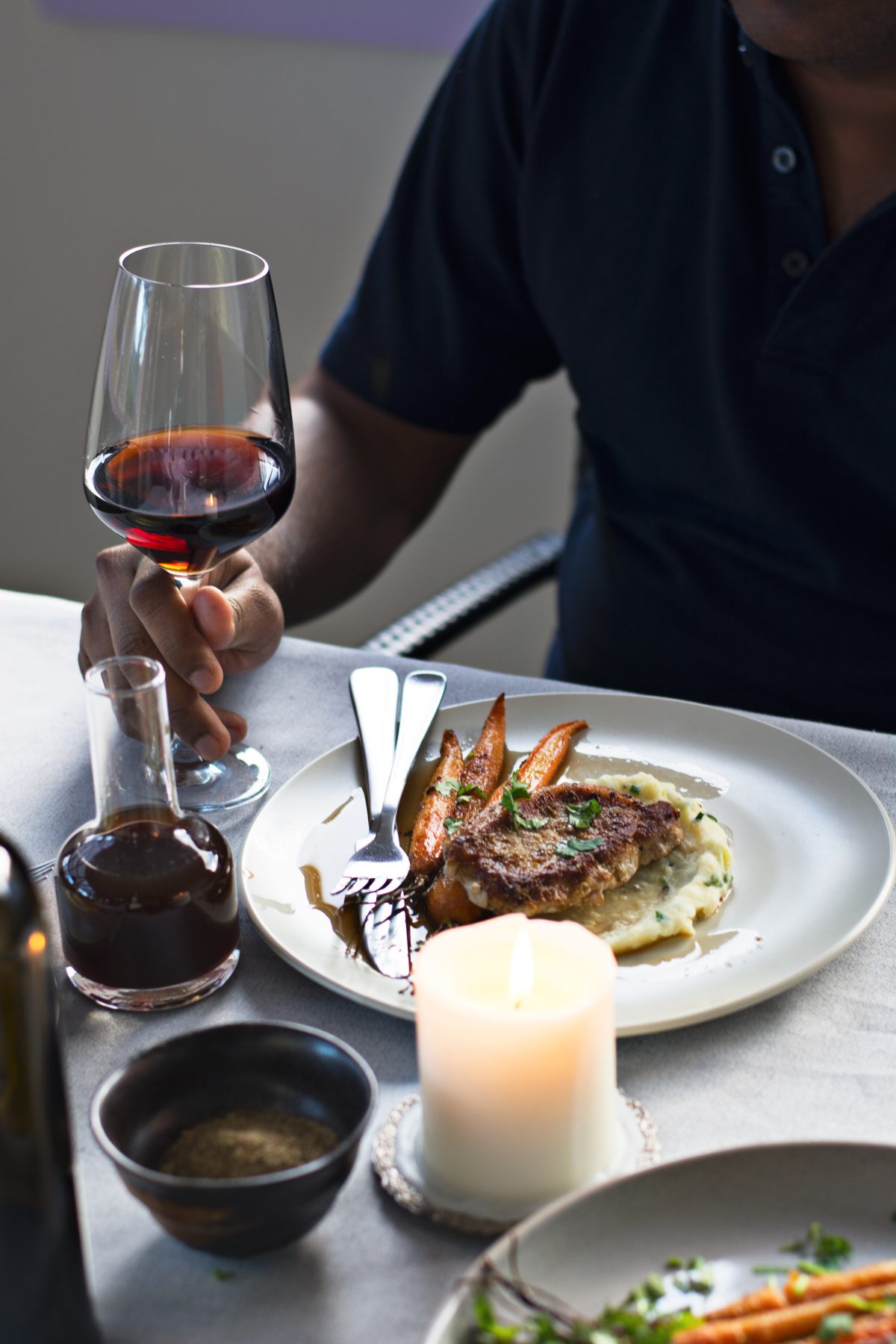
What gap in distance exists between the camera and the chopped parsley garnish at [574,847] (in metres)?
0.87

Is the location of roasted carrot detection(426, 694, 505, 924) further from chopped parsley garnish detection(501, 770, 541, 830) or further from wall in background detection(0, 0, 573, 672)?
wall in background detection(0, 0, 573, 672)

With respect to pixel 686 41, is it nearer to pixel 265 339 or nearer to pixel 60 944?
pixel 265 339

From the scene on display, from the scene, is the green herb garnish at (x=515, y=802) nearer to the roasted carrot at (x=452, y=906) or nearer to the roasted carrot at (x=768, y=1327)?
the roasted carrot at (x=452, y=906)

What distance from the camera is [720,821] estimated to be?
3.23 feet

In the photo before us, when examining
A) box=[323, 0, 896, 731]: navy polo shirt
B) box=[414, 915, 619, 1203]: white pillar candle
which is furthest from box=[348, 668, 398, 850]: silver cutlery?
box=[323, 0, 896, 731]: navy polo shirt

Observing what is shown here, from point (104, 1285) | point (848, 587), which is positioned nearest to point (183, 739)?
point (104, 1285)

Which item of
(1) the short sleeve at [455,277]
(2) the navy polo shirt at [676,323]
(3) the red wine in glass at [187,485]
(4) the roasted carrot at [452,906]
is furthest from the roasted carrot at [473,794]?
(1) the short sleeve at [455,277]

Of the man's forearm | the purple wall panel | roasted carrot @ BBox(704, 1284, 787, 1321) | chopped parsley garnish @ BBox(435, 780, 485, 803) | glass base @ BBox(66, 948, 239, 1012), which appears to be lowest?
the man's forearm

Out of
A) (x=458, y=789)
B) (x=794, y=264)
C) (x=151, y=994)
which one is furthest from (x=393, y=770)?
(x=794, y=264)

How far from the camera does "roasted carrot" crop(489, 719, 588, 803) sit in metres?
1.01

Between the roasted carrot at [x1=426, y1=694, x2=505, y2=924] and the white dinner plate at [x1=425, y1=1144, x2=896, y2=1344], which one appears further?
the roasted carrot at [x1=426, y1=694, x2=505, y2=924]

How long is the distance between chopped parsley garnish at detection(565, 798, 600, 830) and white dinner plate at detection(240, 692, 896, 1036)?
11cm

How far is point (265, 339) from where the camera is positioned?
0.99 m

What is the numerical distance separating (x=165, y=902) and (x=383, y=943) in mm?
148
